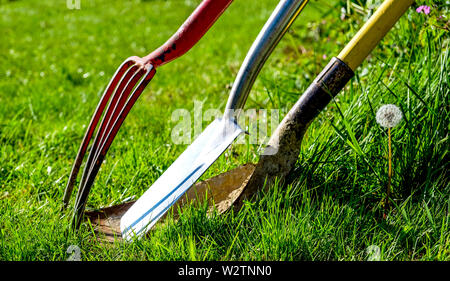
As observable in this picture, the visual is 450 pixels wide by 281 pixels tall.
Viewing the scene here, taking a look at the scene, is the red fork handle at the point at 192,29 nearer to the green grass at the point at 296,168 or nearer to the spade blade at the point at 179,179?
the spade blade at the point at 179,179

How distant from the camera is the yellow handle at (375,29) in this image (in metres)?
1.45

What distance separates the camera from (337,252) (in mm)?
1387

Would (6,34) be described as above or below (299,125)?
above

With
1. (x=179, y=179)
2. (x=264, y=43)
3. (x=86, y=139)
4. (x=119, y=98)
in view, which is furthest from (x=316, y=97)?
(x=86, y=139)

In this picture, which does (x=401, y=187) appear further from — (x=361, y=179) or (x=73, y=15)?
(x=73, y=15)

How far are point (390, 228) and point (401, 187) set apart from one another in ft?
0.70

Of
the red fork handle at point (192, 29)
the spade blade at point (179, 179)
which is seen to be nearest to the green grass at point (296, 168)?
the spade blade at point (179, 179)

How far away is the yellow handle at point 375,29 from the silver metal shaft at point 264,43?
0.67 feet

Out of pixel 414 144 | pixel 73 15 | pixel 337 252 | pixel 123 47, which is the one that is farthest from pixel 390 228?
pixel 73 15

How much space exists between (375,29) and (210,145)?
25.0 inches

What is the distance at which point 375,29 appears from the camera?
1455mm

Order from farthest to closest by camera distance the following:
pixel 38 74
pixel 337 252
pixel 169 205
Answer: pixel 38 74 < pixel 169 205 < pixel 337 252

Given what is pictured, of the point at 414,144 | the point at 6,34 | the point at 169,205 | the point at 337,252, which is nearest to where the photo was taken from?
the point at 337,252

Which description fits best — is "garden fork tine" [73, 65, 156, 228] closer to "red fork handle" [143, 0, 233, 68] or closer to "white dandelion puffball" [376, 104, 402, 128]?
"red fork handle" [143, 0, 233, 68]
